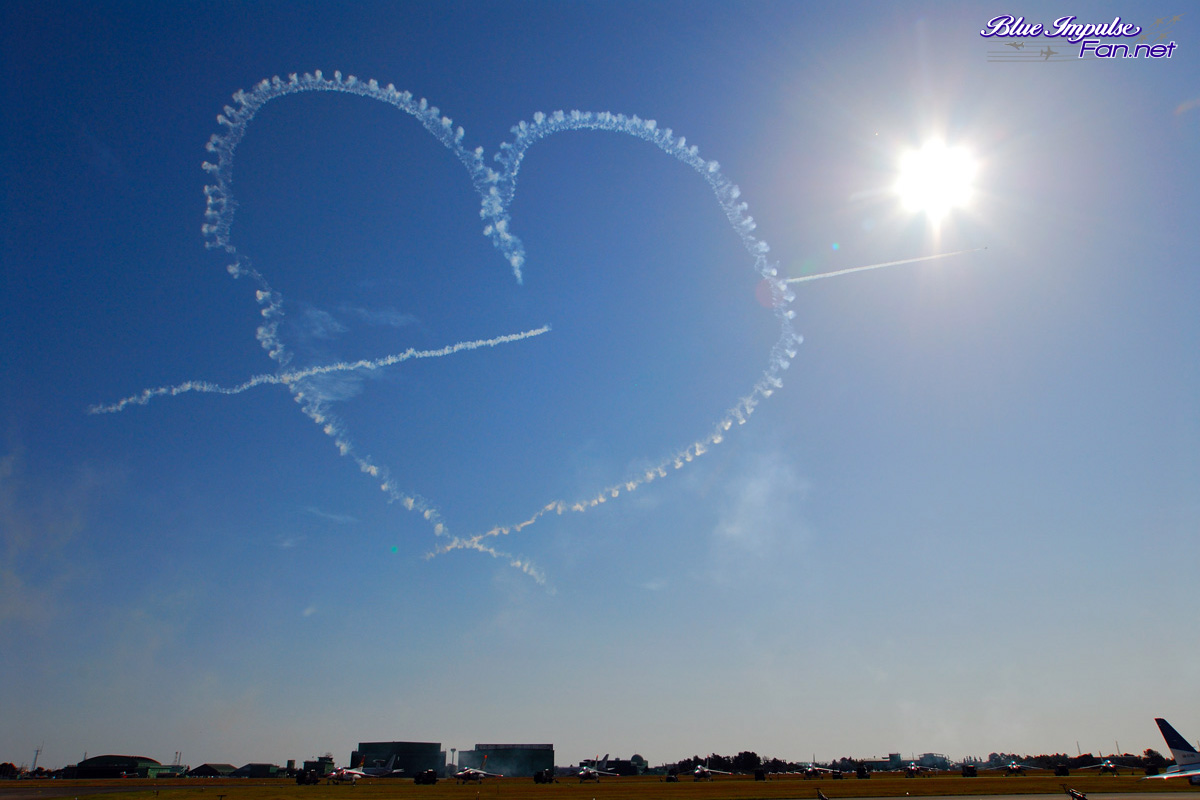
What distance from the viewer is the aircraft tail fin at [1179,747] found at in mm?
78188

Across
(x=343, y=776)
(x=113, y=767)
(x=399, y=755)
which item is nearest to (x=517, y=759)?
(x=399, y=755)

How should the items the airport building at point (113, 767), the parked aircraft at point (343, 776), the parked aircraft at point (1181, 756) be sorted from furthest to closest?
the airport building at point (113, 767), the parked aircraft at point (343, 776), the parked aircraft at point (1181, 756)

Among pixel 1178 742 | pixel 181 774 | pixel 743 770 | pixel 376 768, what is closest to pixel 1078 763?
pixel 743 770

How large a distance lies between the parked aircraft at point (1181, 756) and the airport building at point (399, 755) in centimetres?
17937

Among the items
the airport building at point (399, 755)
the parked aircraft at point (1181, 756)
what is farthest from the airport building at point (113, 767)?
the parked aircraft at point (1181, 756)

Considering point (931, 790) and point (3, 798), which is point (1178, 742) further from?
point (3, 798)

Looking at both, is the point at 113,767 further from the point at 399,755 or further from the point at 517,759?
the point at 517,759

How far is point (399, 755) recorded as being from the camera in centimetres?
18412

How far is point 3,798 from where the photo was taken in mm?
69250

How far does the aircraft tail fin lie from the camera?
7819 centimetres

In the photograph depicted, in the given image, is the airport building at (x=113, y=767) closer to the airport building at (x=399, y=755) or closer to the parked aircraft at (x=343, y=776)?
the airport building at (x=399, y=755)

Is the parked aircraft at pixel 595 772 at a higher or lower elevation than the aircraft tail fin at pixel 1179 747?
lower

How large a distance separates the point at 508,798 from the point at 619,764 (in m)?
132

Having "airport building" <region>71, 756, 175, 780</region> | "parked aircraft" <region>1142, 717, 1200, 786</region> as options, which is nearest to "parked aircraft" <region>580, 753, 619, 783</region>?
"parked aircraft" <region>1142, 717, 1200, 786</region>
